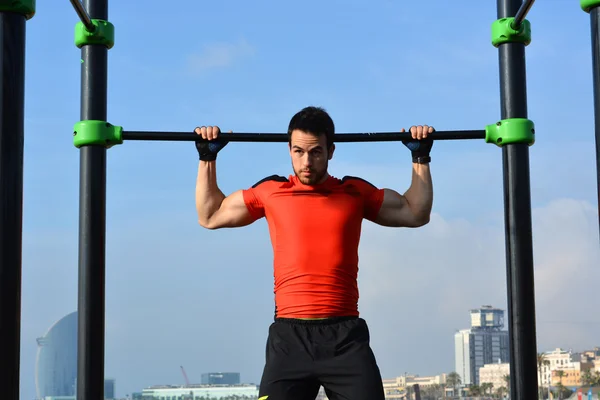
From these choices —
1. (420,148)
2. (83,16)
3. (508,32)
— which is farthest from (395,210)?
(83,16)

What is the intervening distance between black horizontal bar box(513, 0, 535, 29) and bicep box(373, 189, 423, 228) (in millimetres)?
1009

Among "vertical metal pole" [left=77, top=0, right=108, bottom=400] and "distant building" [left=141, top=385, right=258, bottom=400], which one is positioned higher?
"vertical metal pole" [left=77, top=0, right=108, bottom=400]

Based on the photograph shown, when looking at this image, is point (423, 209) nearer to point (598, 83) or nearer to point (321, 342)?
point (321, 342)

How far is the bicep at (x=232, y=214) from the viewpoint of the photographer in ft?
14.0

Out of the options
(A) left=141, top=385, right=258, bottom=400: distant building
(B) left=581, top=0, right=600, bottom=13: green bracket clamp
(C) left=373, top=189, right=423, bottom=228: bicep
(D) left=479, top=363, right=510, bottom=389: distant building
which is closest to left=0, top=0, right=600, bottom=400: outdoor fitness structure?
(C) left=373, top=189, right=423, bottom=228: bicep

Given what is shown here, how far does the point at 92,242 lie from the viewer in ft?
15.2

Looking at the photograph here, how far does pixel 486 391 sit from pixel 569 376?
374 inches

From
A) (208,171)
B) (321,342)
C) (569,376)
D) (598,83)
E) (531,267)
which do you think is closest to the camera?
(598,83)

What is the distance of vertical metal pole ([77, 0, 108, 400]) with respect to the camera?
4.55 meters

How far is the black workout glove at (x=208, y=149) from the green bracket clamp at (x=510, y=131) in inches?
49.1

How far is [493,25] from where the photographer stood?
473 cm

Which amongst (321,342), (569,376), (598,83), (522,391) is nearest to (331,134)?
(321,342)

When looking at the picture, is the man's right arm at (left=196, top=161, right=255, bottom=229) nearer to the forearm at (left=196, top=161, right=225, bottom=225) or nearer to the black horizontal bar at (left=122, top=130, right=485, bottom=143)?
the forearm at (left=196, top=161, right=225, bottom=225)

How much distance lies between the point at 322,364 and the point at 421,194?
834mm
